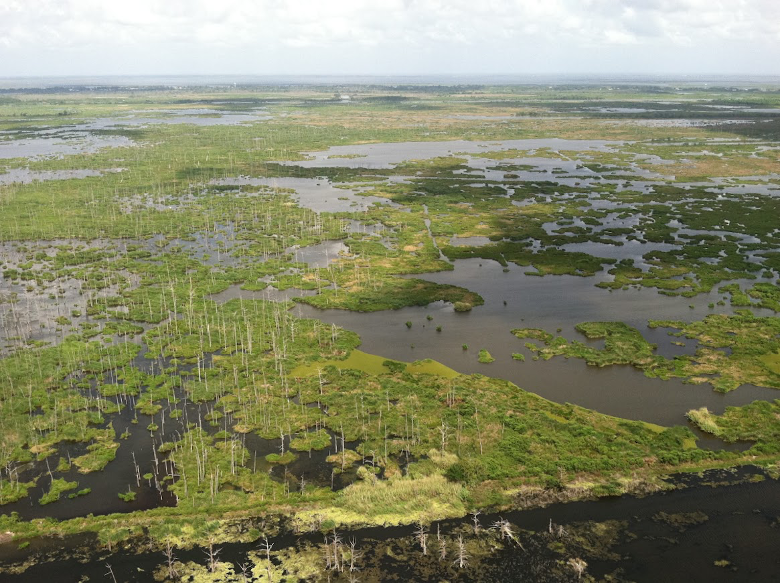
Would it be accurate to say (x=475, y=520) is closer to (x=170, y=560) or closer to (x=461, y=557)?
(x=461, y=557)

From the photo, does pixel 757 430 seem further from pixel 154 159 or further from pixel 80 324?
pixel 154 159

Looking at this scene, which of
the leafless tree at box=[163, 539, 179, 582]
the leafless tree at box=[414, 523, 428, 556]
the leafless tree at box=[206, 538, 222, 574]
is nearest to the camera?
Answer: the leafless tree at box=[163, 539, 179, 582]

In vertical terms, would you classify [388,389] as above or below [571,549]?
above

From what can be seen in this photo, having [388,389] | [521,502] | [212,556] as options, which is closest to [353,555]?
[212,556]

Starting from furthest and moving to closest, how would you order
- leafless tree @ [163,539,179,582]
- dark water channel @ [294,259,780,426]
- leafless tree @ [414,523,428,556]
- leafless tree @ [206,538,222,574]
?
1. dark water channel @ [294,259,780,426]
2. leafless tree @ [414,523,428,556]
3. leafless tree @ [206,538,222,574]
4. leafless tree @ [163,539,179,582]

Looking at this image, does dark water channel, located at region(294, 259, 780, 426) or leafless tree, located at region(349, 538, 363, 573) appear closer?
leafless tree, located at region(349, 538, 363, 573)

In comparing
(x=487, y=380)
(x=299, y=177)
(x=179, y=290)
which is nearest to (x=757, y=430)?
(x=487, y=380)

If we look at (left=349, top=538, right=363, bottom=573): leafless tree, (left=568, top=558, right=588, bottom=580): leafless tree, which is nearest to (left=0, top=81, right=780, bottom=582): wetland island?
(left=568, top=558, right=588, bottom=580): leafless tree

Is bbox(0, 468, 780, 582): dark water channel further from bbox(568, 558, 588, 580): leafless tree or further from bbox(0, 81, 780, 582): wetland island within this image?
bbox(568, 558, 588, 580): leafless tree

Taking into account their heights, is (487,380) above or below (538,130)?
below
